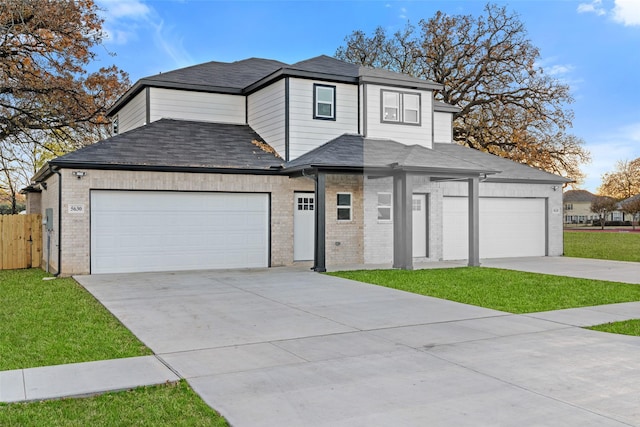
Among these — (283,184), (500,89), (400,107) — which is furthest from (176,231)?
(500,89)

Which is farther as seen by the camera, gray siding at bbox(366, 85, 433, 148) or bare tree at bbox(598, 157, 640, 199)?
bare tree at bbox(598, 157, 640, 199)

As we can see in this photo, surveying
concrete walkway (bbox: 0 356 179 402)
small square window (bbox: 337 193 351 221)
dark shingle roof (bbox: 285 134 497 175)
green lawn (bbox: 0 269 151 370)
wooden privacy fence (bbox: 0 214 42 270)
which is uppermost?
dark shingle roof (bbox: 285 134 497 175)

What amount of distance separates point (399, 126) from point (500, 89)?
51.6 ft

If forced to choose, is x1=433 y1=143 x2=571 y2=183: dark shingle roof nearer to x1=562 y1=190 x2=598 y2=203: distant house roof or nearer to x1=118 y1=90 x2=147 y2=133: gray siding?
x1=118 y1=90 x2=147 y2=133: gray siding

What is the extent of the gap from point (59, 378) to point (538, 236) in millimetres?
19331

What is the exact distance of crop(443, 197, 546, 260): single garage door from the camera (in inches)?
789

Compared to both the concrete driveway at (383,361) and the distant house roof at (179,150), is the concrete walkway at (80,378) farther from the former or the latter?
the distant house roof at (179,150)

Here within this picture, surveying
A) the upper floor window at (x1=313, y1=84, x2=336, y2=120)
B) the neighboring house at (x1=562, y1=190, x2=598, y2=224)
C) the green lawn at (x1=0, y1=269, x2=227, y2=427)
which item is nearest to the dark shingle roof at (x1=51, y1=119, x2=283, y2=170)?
the upper floor window at (x1=313, y1=84, x2=336, y2=120)

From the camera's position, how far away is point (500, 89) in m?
32.4

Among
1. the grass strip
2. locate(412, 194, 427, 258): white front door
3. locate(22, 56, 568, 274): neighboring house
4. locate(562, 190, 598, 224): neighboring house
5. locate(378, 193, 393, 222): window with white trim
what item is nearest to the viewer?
the grass strip

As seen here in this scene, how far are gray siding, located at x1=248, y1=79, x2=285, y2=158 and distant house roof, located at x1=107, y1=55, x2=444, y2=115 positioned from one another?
0.97 feet

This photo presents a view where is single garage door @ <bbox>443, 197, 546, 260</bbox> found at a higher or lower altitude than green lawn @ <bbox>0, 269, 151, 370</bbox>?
higher

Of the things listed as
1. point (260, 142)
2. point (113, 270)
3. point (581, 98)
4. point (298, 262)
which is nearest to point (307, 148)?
point (260, 142)

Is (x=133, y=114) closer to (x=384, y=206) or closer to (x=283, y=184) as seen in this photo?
(x=283, y=184)
